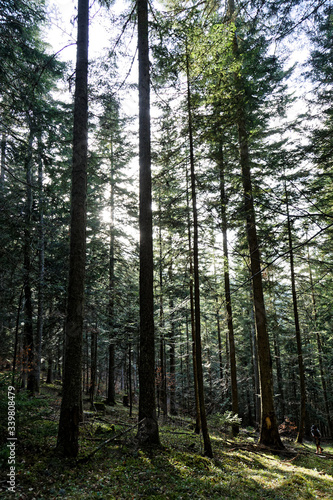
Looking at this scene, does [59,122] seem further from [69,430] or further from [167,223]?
[69,430]

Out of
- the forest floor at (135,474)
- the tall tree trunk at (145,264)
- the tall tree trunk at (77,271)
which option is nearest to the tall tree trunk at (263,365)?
the forest floor at (135,474)

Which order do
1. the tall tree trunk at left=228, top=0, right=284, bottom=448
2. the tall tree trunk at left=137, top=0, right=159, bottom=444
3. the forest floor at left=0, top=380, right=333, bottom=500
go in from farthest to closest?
the tall tree trunk at left=228, top=0, right=284, bottom=448, the tall tree trunk at left=137, top=0, right=159, bottom=444, the forest floor at left=0, top=380, right=333, bottom=500

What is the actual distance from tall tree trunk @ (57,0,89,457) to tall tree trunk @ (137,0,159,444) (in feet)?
5.49

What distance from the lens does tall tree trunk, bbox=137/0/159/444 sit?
6633mm

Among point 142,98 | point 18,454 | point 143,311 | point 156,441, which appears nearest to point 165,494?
point 156,441

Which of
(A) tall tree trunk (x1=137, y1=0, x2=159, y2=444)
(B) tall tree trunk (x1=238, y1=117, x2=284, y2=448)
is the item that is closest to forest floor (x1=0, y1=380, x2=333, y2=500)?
(A) tall tree trunk (x1=137, y1=0, x2=159, y2=444)

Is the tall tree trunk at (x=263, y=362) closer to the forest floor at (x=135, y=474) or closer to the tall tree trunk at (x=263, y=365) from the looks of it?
the tall tree trunk at (x=263, y=365)

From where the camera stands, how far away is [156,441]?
6.64m

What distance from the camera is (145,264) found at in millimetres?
7438

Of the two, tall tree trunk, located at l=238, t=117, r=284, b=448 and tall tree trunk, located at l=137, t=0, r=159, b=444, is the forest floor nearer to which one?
tall tree trunk, located at l=137, t=0, r=159, b=444

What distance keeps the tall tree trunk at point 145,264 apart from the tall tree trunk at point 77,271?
167 centimetres

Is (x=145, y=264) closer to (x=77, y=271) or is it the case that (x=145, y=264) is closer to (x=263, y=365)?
(x=77, y=271)

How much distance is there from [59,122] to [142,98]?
4.19 m

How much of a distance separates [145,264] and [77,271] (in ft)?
6.60
